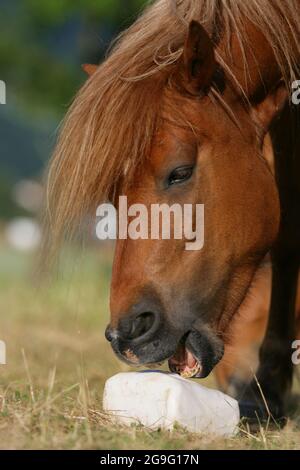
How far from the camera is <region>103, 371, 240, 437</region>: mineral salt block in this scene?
2795mm

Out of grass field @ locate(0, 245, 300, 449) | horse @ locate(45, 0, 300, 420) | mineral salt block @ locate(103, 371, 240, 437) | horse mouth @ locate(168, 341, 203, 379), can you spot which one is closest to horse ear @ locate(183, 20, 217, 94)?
horse @ locate(45, 0, 300, 420)

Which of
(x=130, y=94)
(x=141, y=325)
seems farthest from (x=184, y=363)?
(x=130, y=94)

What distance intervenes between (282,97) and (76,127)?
82cm

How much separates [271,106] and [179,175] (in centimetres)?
55

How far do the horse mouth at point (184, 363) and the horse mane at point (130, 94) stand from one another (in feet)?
1.88

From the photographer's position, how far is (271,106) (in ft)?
10.3

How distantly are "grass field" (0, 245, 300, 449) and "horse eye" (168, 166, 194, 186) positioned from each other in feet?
1.61

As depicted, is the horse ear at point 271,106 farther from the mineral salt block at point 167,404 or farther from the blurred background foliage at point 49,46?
the blurred background foliage at point 49,46

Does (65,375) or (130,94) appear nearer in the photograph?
(130,94)

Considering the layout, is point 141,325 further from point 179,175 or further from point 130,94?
point 130,94

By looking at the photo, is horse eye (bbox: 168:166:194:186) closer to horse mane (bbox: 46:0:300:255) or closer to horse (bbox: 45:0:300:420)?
horse (bbox: 45:0:300:420)

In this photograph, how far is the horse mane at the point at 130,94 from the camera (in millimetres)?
2814

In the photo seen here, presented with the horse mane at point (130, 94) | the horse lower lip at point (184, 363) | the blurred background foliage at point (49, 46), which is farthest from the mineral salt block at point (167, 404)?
the blurred background foliage at point (49, 46)
